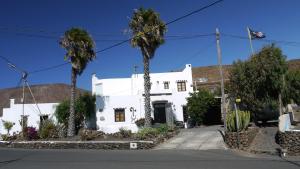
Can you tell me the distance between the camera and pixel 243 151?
2019 centimetres

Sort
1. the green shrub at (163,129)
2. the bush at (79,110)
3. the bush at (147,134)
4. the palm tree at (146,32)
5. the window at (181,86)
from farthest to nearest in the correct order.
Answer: the window at (181,86), the bush at (79,110), the palm tree at (146,32), the green shrub at (163,129), the bush at (147,134)

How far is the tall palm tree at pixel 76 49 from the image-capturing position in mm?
31734

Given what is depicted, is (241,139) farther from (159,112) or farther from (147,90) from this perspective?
(159,112)

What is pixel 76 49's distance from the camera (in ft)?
104

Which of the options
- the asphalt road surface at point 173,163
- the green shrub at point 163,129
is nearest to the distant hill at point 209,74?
the green shrub at point 163,129

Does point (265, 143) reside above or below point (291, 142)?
below

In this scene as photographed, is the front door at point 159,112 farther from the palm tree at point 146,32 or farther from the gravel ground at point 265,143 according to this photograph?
the gravel ground at point 265,143

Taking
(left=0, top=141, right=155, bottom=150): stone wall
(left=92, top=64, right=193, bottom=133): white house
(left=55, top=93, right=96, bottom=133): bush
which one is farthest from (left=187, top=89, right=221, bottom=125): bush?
(left=0, top=141, right=155, bottom=150): stone wall

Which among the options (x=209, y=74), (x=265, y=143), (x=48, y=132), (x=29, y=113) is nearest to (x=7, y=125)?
(x=29, y=113)

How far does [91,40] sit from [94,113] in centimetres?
1053

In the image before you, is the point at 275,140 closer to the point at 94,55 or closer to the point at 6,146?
the point at 94,55

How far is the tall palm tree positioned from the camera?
104ft

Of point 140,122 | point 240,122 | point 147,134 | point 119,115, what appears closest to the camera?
point 240,122

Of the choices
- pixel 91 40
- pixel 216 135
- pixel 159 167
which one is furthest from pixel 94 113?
pixel 159 167
